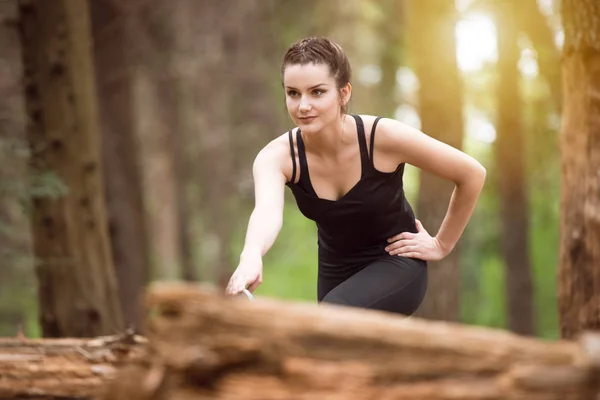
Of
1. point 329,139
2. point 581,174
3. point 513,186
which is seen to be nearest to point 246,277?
point 329,139

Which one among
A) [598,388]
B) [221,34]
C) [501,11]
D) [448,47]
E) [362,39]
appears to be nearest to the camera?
[598,388]

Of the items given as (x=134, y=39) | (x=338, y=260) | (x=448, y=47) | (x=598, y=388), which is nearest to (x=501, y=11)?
(x=448, y=47)

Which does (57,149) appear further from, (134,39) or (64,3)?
(134,39)

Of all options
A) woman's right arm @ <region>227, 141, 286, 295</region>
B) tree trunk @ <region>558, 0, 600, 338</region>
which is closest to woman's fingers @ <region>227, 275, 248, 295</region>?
woman's right arm @ <region>227, 141, 286, 295</region>

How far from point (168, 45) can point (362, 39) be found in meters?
5.40

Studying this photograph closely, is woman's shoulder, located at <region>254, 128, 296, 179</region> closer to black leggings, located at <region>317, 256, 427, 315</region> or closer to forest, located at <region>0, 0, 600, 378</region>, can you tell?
black leggings, located at <region>317, 256, 427, 315</region>

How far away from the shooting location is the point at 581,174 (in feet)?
16.7

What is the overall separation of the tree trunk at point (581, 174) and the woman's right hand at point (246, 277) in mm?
2409

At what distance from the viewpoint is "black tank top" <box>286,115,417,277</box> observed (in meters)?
4.27

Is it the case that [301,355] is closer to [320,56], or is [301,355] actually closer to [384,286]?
[384,286]

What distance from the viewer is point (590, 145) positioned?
5.04m

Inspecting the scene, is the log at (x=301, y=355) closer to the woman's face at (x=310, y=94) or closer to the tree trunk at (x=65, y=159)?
the woman's face at (x=310, y=94)

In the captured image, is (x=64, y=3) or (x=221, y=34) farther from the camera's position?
(x=221, y=34)

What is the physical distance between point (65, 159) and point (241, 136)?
500 inches
